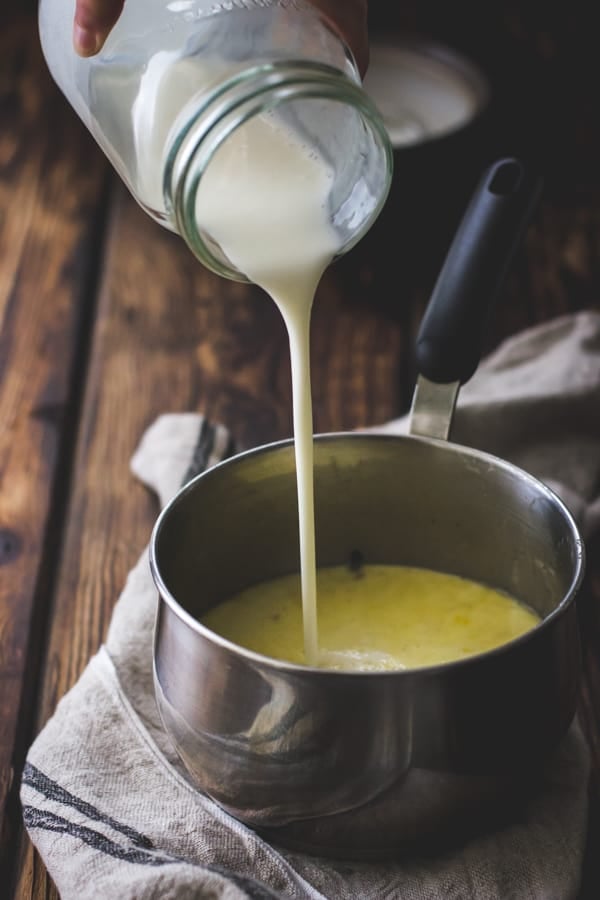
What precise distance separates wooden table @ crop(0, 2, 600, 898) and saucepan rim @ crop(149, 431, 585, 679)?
0.20 metres

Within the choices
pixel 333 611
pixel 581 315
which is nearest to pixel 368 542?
pixel 333 611

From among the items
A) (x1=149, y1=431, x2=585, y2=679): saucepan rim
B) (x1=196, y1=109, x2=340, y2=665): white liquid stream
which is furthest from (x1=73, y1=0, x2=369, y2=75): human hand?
(x1=149, y1=431, x2=585, y2=679): saucepan rim

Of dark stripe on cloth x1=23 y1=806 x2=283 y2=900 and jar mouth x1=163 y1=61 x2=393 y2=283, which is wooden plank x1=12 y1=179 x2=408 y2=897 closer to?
dark stripe on cloth x1=23 y1=806 x2=283 y2=900

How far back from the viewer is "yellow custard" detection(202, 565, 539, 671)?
0.96 meters

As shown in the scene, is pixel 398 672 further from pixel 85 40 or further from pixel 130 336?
pixel 130 336

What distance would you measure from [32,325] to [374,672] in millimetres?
955

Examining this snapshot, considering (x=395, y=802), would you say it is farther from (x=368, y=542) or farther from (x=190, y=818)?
(x=368, y=542)

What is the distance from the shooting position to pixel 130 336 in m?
1.53

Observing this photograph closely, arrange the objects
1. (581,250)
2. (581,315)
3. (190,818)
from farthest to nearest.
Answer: (581,250) → (581,315) → (190,818)

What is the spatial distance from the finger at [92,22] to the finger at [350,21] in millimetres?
151

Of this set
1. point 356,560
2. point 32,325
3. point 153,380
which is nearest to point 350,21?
point 356,560

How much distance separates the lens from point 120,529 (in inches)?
47.8

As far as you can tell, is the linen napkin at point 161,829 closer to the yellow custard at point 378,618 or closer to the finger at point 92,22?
the yellow custard at point 378,618

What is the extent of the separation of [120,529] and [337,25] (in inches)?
21.1
